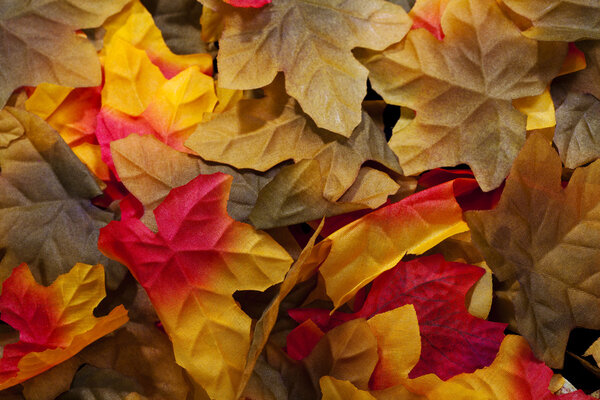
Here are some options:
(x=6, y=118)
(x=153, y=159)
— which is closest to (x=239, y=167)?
(x=153, y=159)

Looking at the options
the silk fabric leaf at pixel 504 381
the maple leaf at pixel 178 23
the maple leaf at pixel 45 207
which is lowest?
the silk fabric leaf at pixel 504 381

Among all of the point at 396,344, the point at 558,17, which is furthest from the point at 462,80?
the point at 396,344

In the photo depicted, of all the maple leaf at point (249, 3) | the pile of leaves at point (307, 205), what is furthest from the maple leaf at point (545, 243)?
the maple leaf at point (249, 3)

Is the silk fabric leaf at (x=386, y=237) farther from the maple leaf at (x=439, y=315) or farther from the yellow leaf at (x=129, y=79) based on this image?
the yellow leaf at (x=129, y=79)

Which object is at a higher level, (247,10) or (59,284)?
(247,10)

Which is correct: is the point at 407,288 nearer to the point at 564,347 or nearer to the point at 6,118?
the point at 564,347

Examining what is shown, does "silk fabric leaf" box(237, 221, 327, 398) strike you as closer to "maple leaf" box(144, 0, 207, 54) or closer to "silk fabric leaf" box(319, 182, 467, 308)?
"silk fabric leaf" box(319, 182, 467, 308)

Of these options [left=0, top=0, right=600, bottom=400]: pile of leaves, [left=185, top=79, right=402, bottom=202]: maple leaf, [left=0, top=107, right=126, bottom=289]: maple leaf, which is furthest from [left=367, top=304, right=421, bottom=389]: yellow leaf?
[left=0, top=107, right=126, bottom=289]: maple leaf
